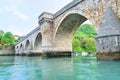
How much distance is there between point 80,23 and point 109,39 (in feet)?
29.9

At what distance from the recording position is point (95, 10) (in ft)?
38.0

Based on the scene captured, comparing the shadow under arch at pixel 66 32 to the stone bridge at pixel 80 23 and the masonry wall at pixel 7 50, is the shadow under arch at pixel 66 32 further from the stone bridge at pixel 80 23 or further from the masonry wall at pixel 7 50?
the masonry wall at pixel 7 50

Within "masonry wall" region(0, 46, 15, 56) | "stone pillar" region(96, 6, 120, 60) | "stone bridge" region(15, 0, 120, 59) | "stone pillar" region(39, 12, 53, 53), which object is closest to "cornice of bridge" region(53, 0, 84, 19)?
"stone bridge" region(15, 0, 120, 59)

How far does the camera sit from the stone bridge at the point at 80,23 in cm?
888

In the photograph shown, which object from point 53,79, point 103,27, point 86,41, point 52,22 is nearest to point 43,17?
point 52,22

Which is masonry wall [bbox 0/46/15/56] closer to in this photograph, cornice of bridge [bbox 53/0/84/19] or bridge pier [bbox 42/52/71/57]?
bridge pier [bbox 42/52/71/57]

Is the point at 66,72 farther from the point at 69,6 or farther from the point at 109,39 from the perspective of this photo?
the point at 69,6

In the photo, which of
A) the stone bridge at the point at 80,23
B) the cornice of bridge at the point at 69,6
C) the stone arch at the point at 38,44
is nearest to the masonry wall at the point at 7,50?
the stone arch at the point at 38,44

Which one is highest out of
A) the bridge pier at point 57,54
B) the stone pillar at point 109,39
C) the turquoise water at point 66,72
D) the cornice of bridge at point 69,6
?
the cornice of bridge at point 69,6

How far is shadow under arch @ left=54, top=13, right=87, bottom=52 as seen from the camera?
16.9 meters

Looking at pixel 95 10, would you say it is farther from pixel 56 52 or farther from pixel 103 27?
pixel 56 52

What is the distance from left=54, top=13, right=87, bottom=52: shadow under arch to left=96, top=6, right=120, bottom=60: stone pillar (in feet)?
22.4

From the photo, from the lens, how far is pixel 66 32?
19.1 meters

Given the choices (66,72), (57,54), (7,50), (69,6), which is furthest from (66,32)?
(7,50)
